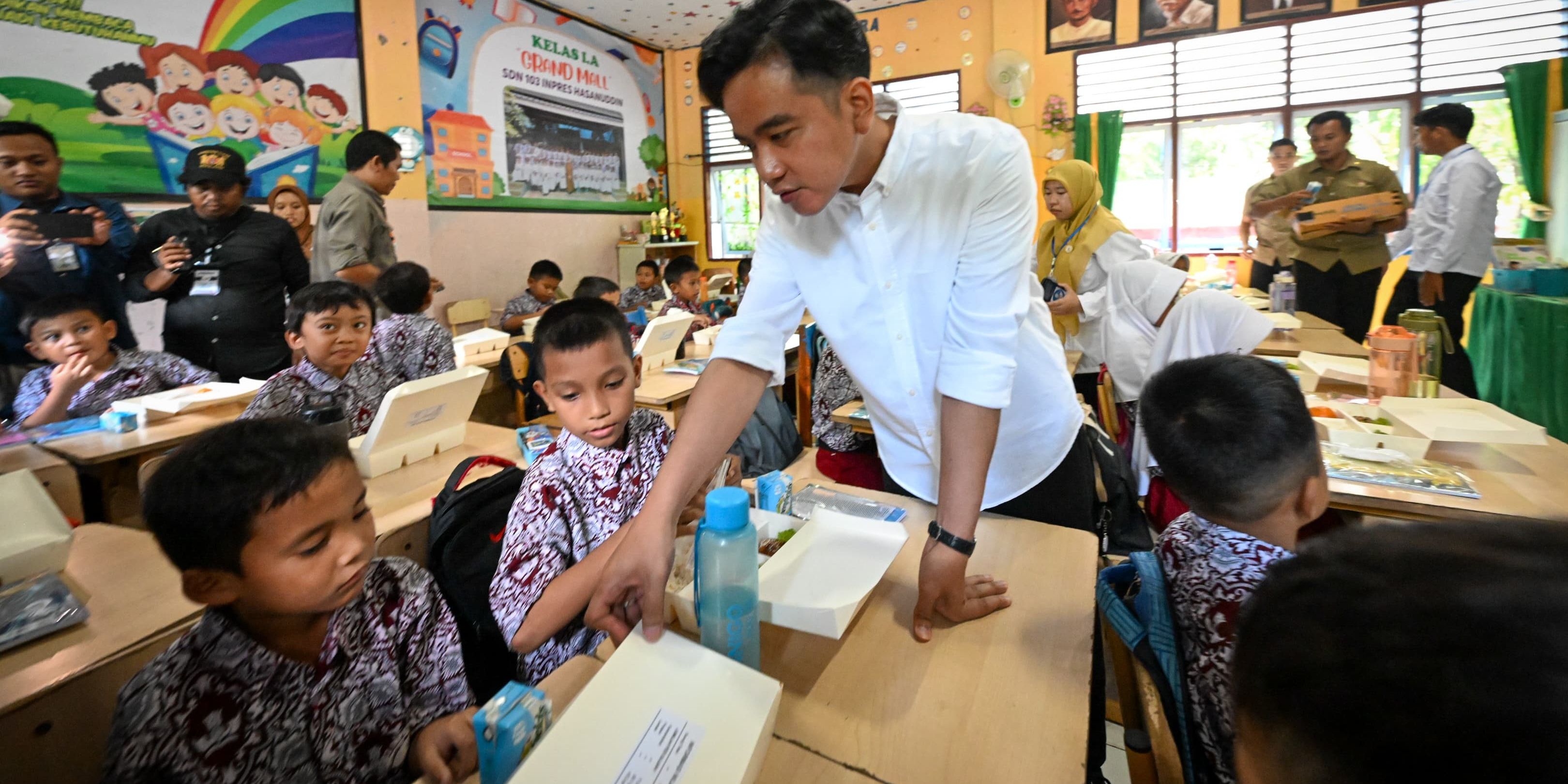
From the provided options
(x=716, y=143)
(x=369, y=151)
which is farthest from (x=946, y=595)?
(x=716, y=143)

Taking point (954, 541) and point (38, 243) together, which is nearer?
point (954, 541)

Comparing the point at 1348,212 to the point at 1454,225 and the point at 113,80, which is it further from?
the point at 113,80

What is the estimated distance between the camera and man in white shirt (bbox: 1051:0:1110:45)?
266 inches

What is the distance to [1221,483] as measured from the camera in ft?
3.54

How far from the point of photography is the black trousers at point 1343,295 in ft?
13.9

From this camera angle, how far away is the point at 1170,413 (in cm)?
115

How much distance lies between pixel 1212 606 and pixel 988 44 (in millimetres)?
7425

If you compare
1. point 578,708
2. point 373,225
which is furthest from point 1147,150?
point 578,708

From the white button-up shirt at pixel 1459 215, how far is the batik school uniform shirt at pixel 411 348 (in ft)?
18.1

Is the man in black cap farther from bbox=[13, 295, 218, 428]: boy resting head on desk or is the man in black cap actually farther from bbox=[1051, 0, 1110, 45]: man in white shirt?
bbox=[1051, 0, 1110, 45]: man in white shirt

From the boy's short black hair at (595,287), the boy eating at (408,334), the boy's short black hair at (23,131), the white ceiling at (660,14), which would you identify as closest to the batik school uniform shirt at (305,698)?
the boy eating at (408,334)

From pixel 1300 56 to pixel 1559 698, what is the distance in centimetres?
778

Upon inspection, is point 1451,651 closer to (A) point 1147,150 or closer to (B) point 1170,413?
(B) point 1170,413

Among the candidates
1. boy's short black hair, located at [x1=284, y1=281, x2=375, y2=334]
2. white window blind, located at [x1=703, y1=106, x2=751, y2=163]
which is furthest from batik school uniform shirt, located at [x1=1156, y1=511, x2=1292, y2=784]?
white window blind, located at [x1=703, y1=106, x2=751, y2=163]
